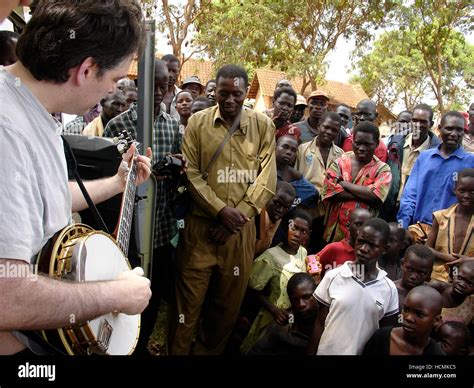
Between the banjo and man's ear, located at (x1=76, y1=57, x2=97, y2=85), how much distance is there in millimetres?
469

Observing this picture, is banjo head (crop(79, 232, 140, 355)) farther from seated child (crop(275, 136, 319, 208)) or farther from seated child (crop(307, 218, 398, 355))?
seated child (crop(275, 136, 319, 208))

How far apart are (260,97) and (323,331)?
1900 cm

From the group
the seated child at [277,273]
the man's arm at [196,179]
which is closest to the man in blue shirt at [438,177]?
the seated child at [277,273]

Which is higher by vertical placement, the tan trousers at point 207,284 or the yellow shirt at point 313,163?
the yellow shirt at point 313,163

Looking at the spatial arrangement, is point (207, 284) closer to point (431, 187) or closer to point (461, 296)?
point (461, 296)

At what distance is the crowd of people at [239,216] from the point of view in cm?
137

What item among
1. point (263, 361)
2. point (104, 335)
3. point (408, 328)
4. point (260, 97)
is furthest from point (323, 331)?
point (260, 97)

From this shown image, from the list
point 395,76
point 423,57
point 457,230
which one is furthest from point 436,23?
point 395,76

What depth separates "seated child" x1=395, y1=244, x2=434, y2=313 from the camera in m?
3.24

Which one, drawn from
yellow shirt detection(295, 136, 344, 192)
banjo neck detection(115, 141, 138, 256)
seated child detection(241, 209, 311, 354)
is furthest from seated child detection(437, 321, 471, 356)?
banjo neck detection(115, 141, 138, 256)

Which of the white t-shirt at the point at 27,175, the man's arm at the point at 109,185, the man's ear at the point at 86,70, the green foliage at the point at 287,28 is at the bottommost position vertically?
the man's arm at the point at 109,185

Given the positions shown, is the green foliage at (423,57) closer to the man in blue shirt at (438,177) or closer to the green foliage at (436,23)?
the green foliage at (436,23)

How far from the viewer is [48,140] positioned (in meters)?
1.40

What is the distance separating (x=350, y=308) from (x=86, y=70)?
6.97 feet
